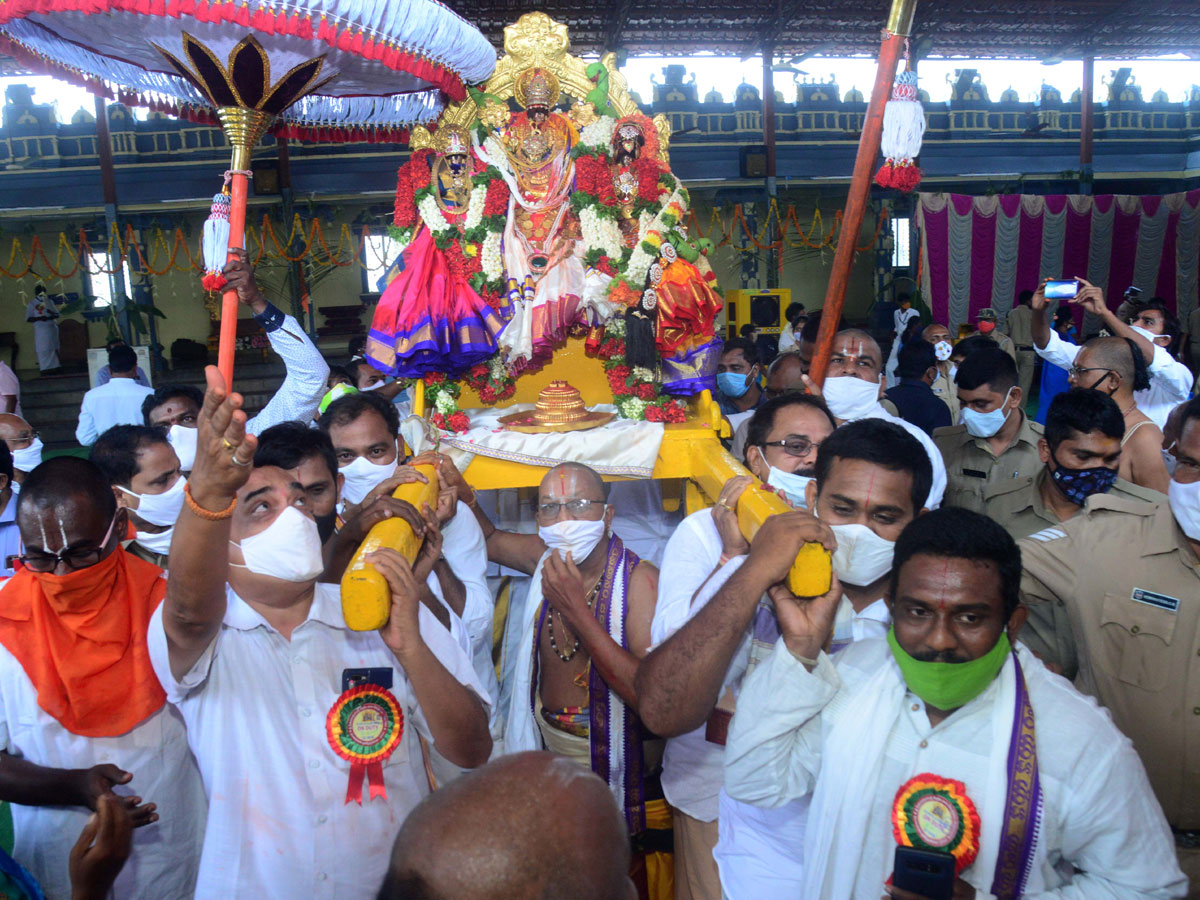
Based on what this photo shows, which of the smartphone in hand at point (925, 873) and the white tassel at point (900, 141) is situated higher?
the white tassel at point (900, 141)

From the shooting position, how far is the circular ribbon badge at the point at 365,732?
198 centimetres

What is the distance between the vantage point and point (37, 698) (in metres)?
2.10

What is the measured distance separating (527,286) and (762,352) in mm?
6789

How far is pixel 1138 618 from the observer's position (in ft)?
7.97

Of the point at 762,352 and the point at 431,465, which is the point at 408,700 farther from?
the point at 762,352

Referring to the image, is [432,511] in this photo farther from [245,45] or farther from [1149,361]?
[1149,361]

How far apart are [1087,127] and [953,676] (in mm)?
19967

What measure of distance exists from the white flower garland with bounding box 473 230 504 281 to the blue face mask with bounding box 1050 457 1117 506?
105 inches

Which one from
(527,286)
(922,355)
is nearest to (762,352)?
(922,355)

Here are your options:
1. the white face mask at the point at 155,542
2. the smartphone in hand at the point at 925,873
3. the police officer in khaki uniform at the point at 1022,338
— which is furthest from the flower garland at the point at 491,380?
the police officer in khaki uniform at the point at 1022,338

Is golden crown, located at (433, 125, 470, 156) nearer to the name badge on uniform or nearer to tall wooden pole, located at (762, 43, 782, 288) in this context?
the name badge on uniform

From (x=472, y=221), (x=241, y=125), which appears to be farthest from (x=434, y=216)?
(x=241, y=125)

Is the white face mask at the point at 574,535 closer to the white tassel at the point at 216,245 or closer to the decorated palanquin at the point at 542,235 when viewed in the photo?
the white tassel at the point at 216,245

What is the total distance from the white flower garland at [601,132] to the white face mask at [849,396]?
1.63m
